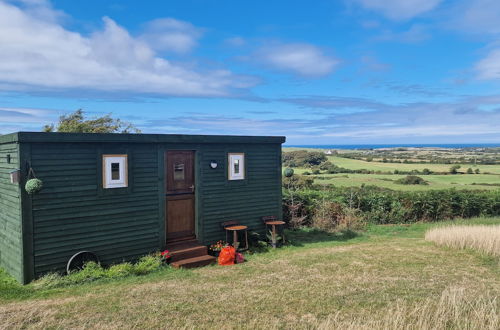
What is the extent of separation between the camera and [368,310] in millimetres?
6094

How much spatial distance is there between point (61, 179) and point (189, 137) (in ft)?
10.4

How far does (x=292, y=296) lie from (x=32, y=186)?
18.0ft

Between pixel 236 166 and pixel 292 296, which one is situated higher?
pixel 236 166

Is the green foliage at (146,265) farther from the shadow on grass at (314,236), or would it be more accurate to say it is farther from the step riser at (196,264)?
the shadow on grass at (314,236)

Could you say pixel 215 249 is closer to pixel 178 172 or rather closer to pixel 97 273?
pixel 178 172

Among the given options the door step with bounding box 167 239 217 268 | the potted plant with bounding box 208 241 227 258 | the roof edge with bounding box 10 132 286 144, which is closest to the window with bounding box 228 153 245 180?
the roof edge with bounding box 10 132 286 144

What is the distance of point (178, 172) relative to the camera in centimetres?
→ 1010

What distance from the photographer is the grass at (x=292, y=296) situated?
5.65 m

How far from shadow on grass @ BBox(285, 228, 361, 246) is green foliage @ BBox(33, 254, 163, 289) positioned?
4.54m

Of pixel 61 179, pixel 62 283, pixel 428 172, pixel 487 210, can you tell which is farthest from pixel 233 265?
pixel 428 172

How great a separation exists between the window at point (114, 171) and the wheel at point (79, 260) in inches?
60.6

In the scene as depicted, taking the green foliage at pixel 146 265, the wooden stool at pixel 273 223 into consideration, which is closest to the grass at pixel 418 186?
the wooden stool at pixel 273 223

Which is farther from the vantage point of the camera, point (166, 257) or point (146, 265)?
point (166, 257)

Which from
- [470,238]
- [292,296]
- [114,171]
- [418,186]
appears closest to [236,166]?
[114,171]
